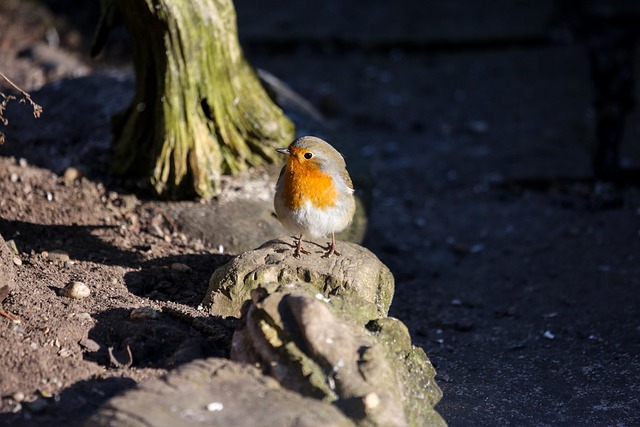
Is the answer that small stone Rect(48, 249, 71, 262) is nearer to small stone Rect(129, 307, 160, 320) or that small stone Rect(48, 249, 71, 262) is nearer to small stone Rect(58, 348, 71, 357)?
small stone Rect(129, 307, 160, 320)

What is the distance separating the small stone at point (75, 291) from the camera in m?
3.95

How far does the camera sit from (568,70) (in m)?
8.73

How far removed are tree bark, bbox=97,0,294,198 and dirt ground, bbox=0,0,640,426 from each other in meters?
0.27

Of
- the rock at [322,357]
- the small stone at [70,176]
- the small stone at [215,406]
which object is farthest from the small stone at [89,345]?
the small stone at [70,176]

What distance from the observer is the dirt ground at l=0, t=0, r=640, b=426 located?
3697 mm

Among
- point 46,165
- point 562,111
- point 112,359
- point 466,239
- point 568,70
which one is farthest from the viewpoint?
point 568,70

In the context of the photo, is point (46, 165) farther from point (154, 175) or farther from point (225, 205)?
point (225, 205)

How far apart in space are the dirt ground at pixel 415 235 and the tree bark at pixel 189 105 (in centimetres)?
27

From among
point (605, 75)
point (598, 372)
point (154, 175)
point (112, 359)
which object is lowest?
point (598, 372)

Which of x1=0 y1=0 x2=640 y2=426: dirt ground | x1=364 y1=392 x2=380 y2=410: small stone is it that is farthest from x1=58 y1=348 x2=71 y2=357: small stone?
x1=364 y1=392 x2=380 y2=410: small stone

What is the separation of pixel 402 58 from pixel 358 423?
261 inches

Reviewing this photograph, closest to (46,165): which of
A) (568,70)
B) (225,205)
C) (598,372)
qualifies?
(225,205)

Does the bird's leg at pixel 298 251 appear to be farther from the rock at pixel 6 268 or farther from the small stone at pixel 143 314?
the rock at pixel 6 268

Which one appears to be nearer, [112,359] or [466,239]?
[112,359]
